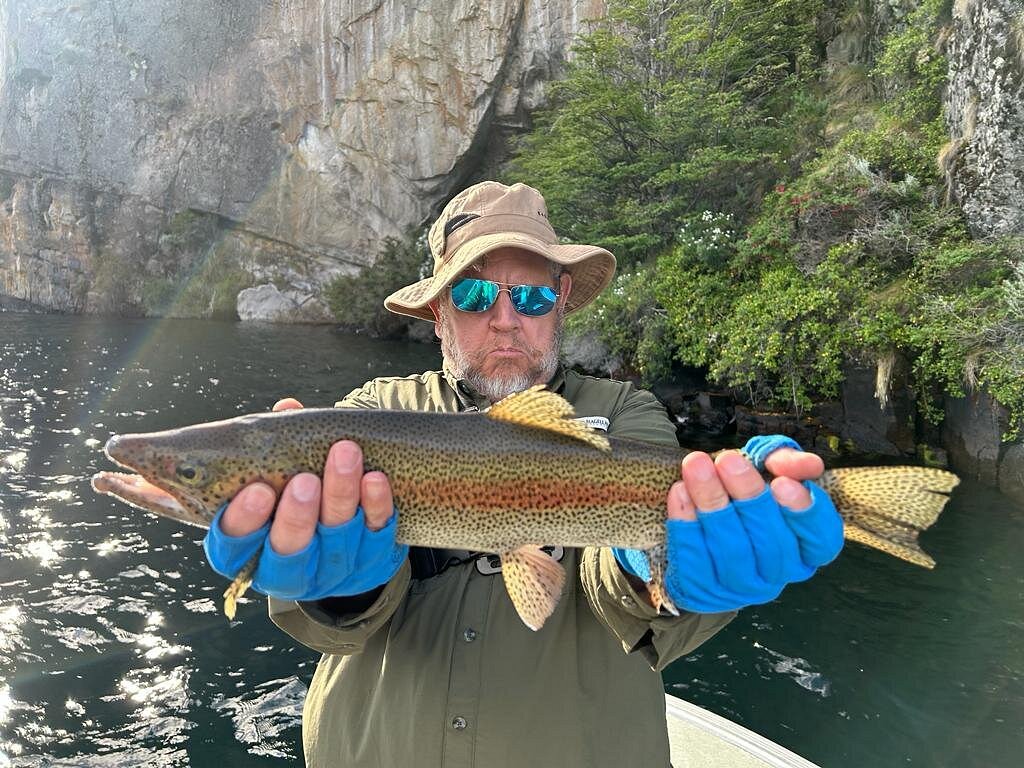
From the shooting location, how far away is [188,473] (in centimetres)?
246

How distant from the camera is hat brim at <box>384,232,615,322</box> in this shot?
127 inches

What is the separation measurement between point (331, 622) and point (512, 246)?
192 centimetres

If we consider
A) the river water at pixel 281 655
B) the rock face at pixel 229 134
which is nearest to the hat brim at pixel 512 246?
the river water at pixel 281 655

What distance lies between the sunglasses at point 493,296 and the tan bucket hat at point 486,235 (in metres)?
0.09

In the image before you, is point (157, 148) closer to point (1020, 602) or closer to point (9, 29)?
point (9, 29)

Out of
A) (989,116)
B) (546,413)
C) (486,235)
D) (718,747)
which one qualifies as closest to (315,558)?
(546,413)

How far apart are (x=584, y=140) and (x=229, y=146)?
126 ft

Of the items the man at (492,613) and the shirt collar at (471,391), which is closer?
the man at (492,613)

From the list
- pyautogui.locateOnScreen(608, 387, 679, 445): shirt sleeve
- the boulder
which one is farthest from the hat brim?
the boulder

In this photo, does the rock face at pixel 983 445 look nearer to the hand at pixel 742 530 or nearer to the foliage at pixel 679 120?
the foliage at pixel 679 120

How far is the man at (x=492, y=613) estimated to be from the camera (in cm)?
232

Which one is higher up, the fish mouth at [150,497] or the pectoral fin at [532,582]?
the fish mouth at [150,497]

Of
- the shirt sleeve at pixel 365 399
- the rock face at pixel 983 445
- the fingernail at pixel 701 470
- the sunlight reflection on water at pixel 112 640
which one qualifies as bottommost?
the sunlight reflection on water at pixel 112 640

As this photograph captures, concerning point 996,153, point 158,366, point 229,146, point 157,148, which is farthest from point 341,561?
point 157,148
